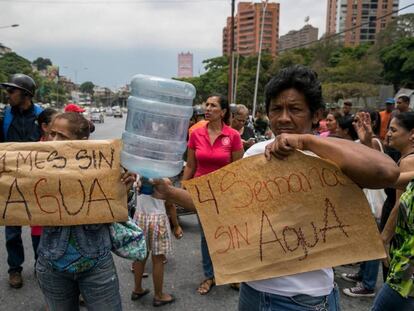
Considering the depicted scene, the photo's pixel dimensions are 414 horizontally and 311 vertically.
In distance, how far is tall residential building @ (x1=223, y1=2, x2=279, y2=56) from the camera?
44.2 metres

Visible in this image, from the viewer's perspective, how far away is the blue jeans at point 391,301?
197 centimetres

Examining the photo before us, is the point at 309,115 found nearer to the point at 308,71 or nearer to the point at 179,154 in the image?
the point at 308,71

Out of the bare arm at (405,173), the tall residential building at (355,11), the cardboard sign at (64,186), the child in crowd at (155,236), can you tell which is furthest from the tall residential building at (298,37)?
the cardboard sign at (64,186)

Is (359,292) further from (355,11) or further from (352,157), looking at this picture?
(355,11)

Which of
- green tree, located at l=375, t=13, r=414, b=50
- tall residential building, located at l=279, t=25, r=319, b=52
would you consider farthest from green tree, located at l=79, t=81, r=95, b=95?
green tree, located at l=375, t=13, r=414, b=50

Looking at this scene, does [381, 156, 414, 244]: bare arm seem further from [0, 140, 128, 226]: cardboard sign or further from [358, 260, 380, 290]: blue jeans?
[0, 140, 128, 226]: cardboard sign

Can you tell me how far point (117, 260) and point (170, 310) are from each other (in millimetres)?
1276

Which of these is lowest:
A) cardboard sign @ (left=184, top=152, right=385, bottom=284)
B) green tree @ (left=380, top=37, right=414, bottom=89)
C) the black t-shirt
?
the black t-shirt

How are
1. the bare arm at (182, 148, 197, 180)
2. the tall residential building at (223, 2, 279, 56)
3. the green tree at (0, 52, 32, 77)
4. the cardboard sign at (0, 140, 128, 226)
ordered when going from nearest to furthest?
the cardboard sign at (0, 140, 128, 226) → the bare arm at (182, 148, 197, 180) → the tall residential building at (223, 2, 279, 56) → the green tree at (0, 52, 32, 77)

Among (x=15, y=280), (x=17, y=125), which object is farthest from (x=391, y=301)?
(x=17, y=125)

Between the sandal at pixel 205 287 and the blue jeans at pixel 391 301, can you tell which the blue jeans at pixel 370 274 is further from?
the blue jeans at pixel 391 301

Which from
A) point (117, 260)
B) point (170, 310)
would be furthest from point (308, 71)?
point (117, 260)

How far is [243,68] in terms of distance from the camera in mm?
46594

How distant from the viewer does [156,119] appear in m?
1.93
